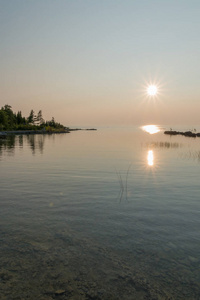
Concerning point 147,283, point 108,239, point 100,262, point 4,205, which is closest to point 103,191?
point 4,205

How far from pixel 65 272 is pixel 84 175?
15.9 meters

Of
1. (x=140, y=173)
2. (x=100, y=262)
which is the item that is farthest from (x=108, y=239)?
(x=140, y=173)

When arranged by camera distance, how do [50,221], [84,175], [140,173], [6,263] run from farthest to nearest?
1. [140,173]
2. [84,175]
3. [50,221]
4. [6,263]

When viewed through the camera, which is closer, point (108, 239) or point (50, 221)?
point (108, 239)

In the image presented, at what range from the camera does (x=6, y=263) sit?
729 centimetres

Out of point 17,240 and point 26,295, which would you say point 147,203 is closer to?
point 17,240

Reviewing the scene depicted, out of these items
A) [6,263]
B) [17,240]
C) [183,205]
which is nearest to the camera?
[6,263]

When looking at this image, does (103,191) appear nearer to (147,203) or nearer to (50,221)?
(147,203)

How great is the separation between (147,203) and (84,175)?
9.73 metres

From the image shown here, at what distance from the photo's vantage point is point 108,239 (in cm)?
910

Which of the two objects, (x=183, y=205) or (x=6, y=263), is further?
(x=183, y=205)

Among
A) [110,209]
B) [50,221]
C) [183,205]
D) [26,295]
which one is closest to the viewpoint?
[26,295]

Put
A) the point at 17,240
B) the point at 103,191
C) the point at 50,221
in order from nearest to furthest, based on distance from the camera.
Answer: the point at 17,240 → the point at 50,221 → the point at 103,191

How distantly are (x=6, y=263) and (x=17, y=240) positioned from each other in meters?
A: 1.55
